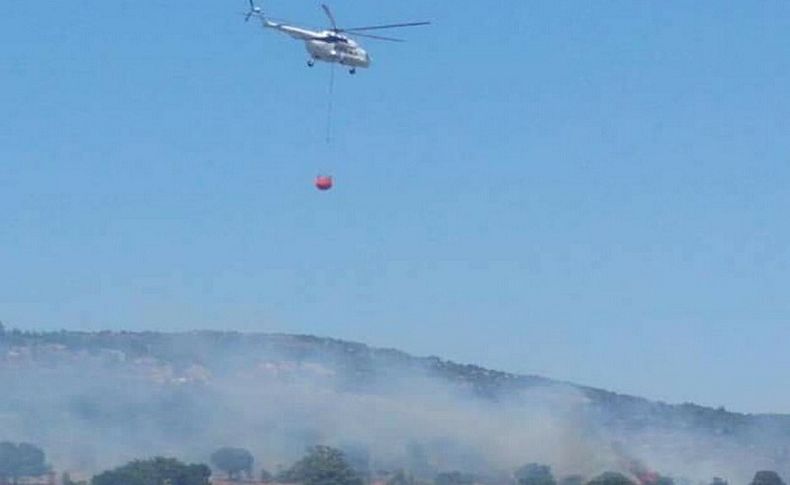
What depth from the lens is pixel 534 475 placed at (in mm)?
136500

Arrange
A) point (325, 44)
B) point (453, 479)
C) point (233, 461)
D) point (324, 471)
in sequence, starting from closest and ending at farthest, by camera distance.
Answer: point (325, 44) → point (324, 471) → point (453, 479) → point (233, 461)

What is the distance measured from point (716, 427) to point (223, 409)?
55.8 meters

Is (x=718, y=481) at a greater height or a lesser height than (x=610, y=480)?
greater

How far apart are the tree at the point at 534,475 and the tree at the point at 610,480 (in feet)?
11.4

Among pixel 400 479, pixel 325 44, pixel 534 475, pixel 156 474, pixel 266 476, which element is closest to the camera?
pixel 325 44

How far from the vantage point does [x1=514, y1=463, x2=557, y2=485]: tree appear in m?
130

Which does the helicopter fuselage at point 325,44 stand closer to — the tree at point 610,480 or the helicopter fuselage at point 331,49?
the helicopter fuselage at point 331,49

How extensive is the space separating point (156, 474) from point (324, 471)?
1201 centimetres

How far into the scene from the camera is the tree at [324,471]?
12156 centimetres

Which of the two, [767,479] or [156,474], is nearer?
[156,474]

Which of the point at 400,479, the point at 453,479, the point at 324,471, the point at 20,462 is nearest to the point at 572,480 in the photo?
the point at 453,479

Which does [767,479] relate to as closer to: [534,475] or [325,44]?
[534,475]

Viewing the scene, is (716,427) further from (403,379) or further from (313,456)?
(313,456)

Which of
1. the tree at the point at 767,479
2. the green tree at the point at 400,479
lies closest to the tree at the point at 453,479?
the green tree at the point at 400,479
